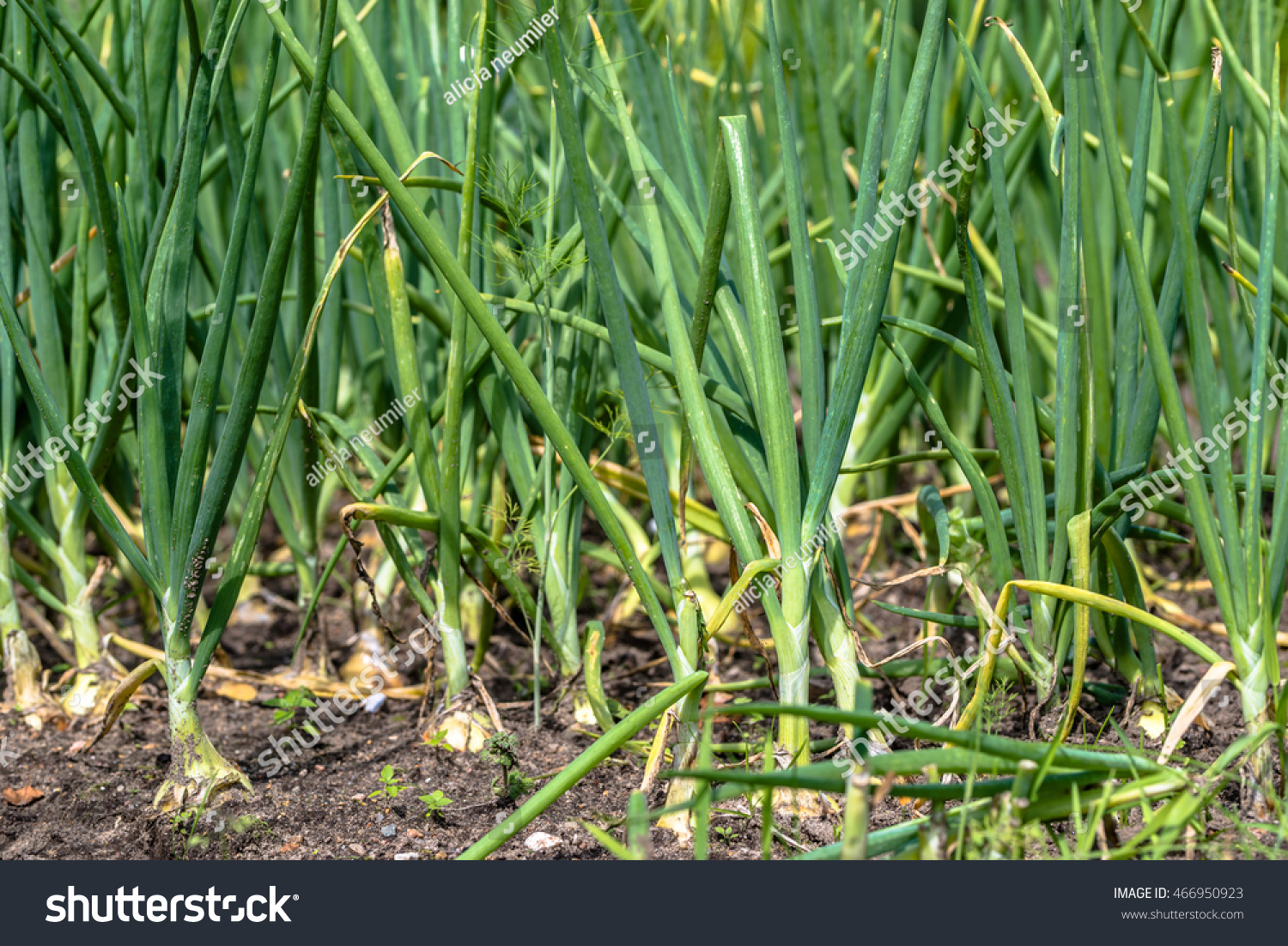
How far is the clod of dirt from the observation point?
1.08 meters

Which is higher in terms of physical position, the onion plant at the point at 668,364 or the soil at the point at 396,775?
the onion plant at the point at 668,364

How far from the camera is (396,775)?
3.64ft

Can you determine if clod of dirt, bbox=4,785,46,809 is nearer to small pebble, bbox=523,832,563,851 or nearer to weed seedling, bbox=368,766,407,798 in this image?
weed seedling, bbox=368,766,407,798

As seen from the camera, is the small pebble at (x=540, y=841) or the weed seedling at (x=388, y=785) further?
the weed seedling at (x=388, y=785)

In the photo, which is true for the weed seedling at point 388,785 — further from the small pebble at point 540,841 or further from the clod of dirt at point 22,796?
the clod of dirt at point 22,796

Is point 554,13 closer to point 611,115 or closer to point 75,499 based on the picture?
point 611,115

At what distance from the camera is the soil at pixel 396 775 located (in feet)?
3.15

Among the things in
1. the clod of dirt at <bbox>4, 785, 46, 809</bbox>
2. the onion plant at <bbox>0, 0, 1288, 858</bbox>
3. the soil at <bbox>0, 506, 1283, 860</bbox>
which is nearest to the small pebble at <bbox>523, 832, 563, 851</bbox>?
the soil at <bbox>0, 506, 1283, 860</bbox>

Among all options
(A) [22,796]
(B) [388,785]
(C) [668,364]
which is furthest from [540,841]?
(A) [22,796]

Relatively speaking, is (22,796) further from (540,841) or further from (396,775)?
(540,841)

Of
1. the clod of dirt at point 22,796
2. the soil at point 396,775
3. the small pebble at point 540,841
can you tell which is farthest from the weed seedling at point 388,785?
the clod of dirt at point 22,796

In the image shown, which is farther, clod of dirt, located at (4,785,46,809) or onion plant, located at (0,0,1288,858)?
clod of dirt, located at (4,785,46,809)

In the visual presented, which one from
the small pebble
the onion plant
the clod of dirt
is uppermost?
the onion plant
